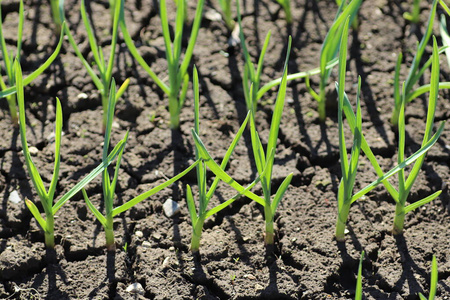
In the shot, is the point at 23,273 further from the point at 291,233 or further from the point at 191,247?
the point at 291,233

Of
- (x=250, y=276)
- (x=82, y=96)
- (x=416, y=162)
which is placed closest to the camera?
(x=416, y=162)

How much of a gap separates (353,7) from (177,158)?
2.58 ft

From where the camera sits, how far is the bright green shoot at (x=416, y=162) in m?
1.68

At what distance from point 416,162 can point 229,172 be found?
68 cm

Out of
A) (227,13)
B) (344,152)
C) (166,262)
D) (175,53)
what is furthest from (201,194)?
(227,13)

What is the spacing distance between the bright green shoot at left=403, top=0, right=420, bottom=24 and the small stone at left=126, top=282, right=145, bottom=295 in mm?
1669

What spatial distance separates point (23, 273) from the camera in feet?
6.23

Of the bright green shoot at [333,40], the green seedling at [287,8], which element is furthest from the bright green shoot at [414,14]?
the bright green shoot at [333,40]

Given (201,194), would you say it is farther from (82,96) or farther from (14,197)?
(82,96)

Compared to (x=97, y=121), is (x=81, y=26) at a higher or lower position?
higher

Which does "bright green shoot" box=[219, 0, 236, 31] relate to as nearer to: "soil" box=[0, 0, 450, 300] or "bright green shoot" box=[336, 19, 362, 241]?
"soil" box=[0, 0, 450, 300]

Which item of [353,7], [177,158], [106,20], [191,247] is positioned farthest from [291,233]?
[106,20]

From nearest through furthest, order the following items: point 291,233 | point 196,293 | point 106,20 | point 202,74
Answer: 1. point 196,293
2. point 291,233
3. point 202,74
4. point 106,20

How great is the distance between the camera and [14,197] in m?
2.10
